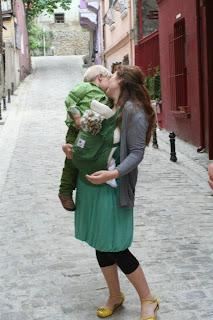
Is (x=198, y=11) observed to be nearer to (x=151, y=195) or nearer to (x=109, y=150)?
(x=151, y=195)

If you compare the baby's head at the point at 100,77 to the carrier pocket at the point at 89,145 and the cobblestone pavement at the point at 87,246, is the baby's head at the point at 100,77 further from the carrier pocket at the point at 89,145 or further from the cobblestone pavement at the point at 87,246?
the cobblestone pavement at the point at 87,246

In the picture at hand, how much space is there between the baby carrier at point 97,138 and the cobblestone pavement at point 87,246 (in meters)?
1.14

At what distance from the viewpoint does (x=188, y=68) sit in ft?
37.0

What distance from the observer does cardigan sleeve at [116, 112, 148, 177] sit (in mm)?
3182

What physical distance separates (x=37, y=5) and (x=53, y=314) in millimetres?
33827

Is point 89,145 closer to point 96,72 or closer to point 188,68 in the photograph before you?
point 96,72

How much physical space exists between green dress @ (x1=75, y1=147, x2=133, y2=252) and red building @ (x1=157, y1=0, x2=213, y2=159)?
6351mm

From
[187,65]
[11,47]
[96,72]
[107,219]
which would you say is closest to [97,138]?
[107,219]

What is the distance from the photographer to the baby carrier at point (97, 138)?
3213mm

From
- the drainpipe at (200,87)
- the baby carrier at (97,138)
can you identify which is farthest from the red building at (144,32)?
the baby carrier at (97,138)

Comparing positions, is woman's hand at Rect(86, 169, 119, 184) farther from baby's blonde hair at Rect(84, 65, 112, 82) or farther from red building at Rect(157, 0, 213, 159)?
red building at Rect(157, 0, 213, 159)

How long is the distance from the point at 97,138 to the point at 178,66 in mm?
9492

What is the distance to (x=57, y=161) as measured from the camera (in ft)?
32.7

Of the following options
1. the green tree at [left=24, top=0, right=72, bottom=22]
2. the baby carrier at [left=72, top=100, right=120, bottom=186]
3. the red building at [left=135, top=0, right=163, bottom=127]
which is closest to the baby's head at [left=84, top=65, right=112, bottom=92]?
the baby carrier at [left=72, top=100, right=120, bottom=186]
